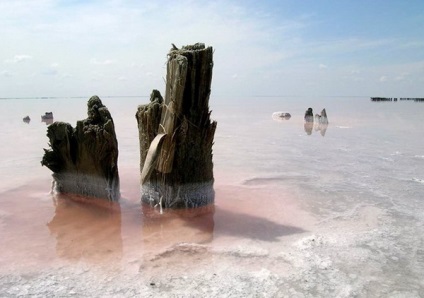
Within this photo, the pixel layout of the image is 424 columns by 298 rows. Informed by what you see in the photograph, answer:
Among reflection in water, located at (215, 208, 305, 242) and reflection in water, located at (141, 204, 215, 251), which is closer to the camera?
reflection in water, located at (141, 204, 215, 251)

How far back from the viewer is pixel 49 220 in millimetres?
5953

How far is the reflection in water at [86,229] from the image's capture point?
4.72m

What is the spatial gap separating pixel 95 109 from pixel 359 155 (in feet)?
29.9

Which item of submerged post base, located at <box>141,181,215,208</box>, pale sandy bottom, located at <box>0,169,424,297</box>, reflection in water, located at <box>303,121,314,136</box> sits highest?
reflection in water, located at <box>303,121,314,136</box>

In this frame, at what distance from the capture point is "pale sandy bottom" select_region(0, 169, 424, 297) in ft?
12.9

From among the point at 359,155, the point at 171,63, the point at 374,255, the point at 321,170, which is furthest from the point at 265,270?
the point at 359,155

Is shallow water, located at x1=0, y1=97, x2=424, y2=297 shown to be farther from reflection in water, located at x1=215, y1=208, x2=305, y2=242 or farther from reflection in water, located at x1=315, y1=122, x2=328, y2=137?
reflection in water, located at x1=315, y1=122, x2=328, y2=137

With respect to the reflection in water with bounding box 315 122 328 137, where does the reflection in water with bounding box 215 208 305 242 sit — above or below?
below

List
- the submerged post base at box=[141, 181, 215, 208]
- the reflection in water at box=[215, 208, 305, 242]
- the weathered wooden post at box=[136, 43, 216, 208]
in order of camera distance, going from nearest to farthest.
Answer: the reflection in water at box=[215, 208, 305, 242]
the weathered wooden post at box=[136, 43, 216, 208]
the submerged post base at box=[141, 181, 215, 208]

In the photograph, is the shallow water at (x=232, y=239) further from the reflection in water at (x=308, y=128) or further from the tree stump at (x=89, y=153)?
the reflection in water at (x=308, y=128)

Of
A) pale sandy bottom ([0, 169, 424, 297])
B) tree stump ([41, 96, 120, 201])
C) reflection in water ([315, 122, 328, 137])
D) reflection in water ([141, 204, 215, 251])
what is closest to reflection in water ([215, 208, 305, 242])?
pale sandy bottom ([0, 169, 424, 297])

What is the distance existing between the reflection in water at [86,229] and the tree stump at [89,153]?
0.89 ft

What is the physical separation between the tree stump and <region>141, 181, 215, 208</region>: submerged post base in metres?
0.70

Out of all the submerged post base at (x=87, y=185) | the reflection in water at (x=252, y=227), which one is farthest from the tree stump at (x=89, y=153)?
the reflection in water at (x=252, y=227)
